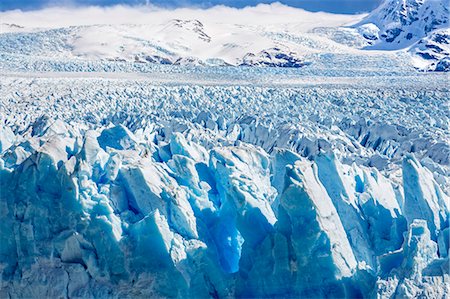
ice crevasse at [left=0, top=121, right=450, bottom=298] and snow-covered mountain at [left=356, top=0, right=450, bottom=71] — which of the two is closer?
ice crevasse at [left=0, top=121, right=450, bottom=298]

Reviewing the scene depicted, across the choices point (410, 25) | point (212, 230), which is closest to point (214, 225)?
point (212, 230)

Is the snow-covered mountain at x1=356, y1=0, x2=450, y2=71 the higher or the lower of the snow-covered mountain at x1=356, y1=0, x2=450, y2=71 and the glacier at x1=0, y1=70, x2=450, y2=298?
the lower

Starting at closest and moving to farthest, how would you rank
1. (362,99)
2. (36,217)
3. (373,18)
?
(36,217) → (362,99) → (373,18)

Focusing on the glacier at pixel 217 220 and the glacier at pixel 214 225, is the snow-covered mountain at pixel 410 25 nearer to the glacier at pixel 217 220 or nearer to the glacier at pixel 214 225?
the glacier at pixel 217 220

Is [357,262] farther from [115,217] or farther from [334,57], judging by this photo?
[334,57]

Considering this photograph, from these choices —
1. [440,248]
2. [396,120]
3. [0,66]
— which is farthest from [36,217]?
[0,66]

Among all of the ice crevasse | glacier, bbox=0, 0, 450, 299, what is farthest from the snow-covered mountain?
the ice crevasse

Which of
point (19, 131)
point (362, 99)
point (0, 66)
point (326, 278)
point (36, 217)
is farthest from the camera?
point (0, 66)

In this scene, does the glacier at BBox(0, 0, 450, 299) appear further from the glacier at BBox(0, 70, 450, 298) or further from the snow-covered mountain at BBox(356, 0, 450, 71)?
the snow-covered mountain at BBox(356, 0, 450, 71)
